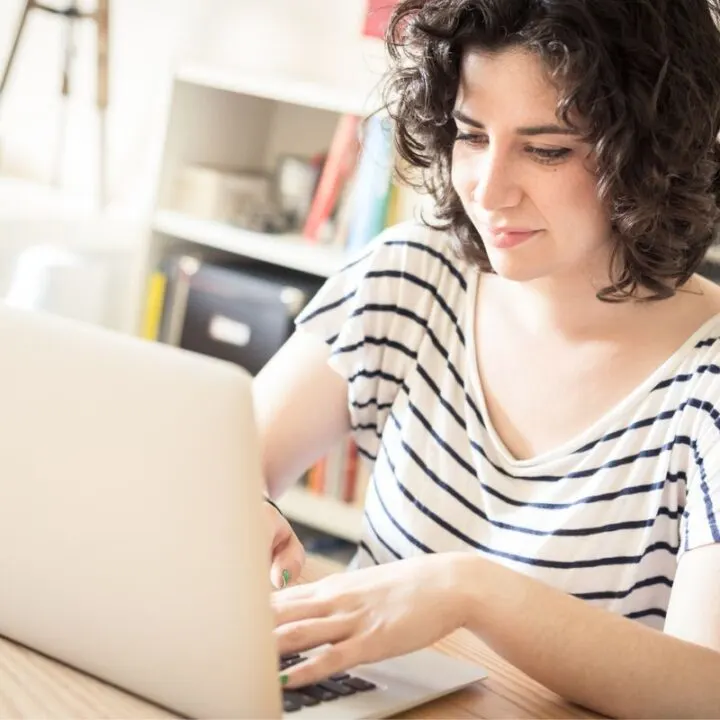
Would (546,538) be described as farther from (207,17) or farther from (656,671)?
(207,17)

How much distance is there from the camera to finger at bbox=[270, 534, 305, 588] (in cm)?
109

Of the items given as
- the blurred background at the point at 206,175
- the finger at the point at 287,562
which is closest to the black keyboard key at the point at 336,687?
the finger at the point at 287,562

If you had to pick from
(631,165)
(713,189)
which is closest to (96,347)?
(631,165)

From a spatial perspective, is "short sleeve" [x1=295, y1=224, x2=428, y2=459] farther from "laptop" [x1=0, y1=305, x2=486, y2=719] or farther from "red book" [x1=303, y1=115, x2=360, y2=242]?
"red book" [x1=303, y1=115, x2=360, y2=242]

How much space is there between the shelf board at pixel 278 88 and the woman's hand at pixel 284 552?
4.32 ft

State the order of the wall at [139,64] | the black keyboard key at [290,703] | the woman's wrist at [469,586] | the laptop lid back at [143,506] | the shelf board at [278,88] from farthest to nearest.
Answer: the wall at [139,64]
the shelf board at [278,88]
the woman's wrist at [469,586]
the black keyboard key at [290,703]
the laptop lid back at [143,506]

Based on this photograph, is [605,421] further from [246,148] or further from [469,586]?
[246,148]

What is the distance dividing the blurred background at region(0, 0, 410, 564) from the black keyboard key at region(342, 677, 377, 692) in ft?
5.01

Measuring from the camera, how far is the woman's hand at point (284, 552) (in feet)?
3.62

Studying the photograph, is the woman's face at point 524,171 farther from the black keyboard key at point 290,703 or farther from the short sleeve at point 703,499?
the black keyboard key at point 290,703

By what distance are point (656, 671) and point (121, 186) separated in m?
2.36

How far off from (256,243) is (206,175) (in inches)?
8.5

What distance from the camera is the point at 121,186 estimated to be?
307 cm

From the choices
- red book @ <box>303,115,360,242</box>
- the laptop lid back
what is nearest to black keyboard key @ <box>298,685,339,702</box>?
the laptop lid back
